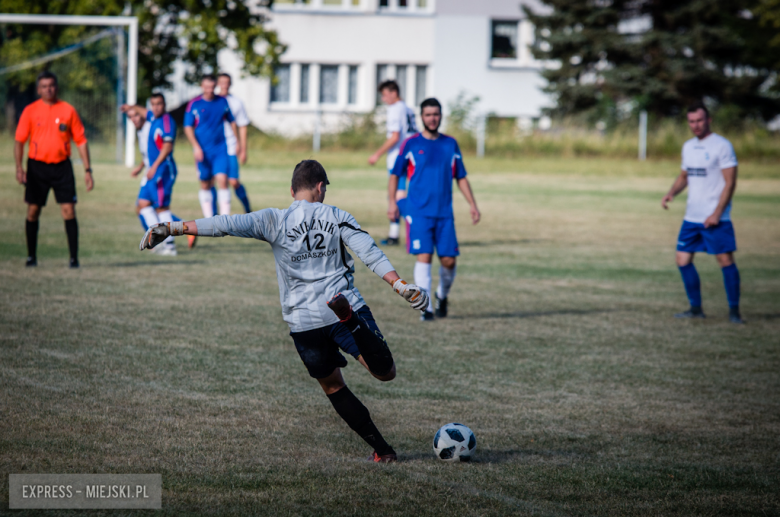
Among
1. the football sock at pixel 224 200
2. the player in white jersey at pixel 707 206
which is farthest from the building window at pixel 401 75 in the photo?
the player in white jersey at pixel 707 206

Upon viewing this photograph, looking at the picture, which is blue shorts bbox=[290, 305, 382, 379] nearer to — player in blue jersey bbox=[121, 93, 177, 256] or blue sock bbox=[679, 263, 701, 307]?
blue sock bbox=[679, 263, 701, 307]

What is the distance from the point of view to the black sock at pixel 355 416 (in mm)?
4652

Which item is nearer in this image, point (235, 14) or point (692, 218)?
point (692, 218)

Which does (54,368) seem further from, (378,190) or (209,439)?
(378,190)

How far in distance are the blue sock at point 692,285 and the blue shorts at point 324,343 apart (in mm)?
5774

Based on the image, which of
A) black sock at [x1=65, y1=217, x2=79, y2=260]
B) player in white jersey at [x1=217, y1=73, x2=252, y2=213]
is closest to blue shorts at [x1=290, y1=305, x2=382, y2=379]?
black sock at [x1=65, y1=217, x2=79, y2=260]

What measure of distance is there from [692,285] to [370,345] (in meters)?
5.90

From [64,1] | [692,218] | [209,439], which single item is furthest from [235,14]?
[209,439]

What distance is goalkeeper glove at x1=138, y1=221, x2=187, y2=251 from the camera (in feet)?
14.1

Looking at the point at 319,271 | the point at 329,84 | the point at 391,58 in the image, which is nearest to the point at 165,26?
the point at 329,84

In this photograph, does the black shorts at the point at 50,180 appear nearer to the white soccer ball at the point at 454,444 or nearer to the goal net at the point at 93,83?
the white soccer ball at the point at 454,444

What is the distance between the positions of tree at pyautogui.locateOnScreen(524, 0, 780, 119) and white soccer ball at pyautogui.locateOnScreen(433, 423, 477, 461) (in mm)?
38040

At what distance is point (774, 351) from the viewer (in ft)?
26.1

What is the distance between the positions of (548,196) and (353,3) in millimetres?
24812
